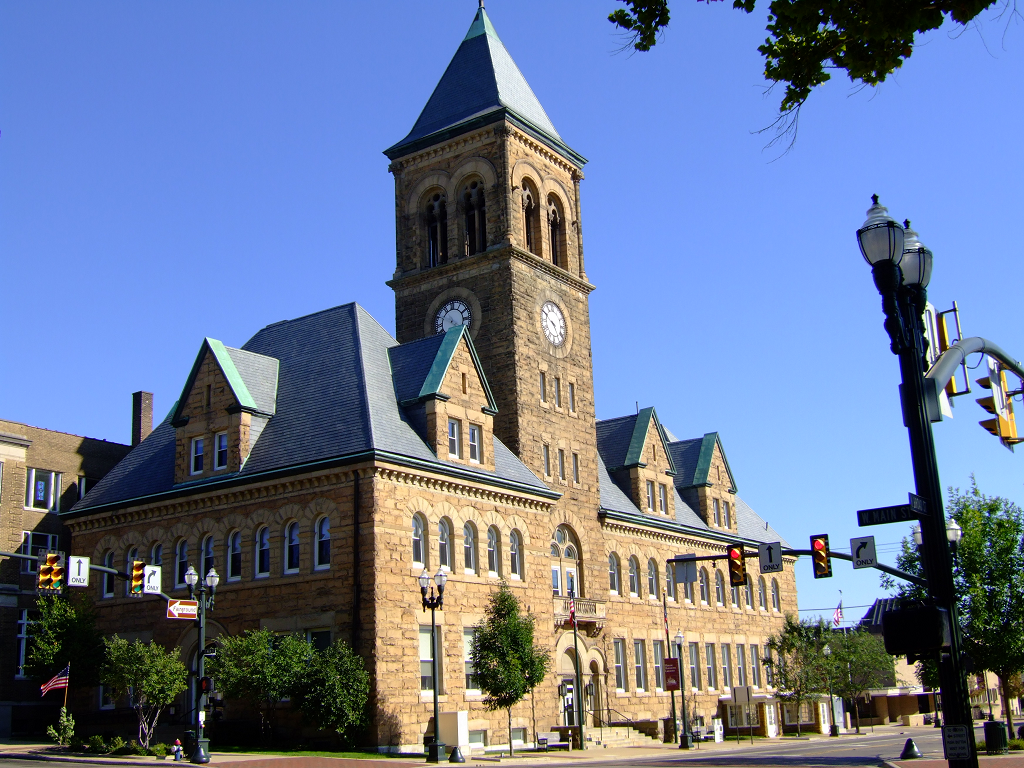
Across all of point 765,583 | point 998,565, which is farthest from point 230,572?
point 765,583

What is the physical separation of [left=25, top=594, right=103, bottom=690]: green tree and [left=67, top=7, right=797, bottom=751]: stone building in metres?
1.50

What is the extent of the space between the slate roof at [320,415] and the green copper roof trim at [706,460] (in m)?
19.9

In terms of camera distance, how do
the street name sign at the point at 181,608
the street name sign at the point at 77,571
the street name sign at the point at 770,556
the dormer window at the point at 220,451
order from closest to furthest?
the street name sign at the point at 770,556
the street name sign at the point at 77,571
the street name sign at the point at 181,608
the dormer window at the point at 220,451

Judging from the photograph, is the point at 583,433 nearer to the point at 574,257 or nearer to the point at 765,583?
the point at 574,257

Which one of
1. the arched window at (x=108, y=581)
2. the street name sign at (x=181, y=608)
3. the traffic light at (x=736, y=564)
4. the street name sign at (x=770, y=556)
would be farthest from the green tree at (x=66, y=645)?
the street name sign at (x=770, y=556)

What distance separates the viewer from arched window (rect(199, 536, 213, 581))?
41688 mm

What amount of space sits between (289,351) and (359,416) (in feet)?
25.2

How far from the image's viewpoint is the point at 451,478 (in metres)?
41.3

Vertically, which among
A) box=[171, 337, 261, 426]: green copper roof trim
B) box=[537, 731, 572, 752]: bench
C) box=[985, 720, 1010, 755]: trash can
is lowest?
box=[537, 731, 572, 752]: bench

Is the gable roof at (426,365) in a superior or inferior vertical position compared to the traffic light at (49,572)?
superior

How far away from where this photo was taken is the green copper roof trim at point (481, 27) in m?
58.0

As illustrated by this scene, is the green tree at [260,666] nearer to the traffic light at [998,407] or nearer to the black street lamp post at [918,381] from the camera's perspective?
the traffic light at [998,407]

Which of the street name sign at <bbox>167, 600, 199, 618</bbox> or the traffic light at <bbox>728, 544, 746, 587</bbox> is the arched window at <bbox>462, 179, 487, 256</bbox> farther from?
the traffic light at <bbox>728, 544, 746, 587</bbox>

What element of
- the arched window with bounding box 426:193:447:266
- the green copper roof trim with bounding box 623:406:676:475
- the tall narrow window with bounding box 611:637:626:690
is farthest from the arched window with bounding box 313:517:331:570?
the green copper roof trim with bounding box 623:406:676:475
